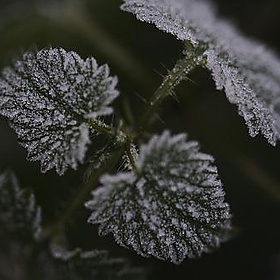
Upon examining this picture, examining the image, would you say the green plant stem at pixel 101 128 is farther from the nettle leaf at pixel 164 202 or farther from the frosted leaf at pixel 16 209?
the frosted leaf at pixel 16 209

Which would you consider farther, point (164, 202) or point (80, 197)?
point (80, 197)

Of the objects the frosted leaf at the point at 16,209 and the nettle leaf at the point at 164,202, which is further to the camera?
the frosted leaf at the point at 16,209

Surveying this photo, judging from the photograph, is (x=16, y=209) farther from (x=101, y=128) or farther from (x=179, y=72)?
(x=179, y=72)

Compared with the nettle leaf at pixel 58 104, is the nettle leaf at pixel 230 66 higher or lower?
higher

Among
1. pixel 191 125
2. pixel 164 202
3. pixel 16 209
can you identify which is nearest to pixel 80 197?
pixel 16 209

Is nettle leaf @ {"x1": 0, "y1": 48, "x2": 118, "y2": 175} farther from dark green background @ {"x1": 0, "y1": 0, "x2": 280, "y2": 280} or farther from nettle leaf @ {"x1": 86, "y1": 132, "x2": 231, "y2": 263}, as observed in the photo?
dark green background @ {"x1": 0, "y1": 0, "x2": 280, "y2": 280}

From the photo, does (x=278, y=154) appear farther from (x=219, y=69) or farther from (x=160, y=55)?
(x=219, y=69)

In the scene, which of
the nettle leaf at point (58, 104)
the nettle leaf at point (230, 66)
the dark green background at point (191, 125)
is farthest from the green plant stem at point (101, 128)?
the dark green background at point (191, 125)
